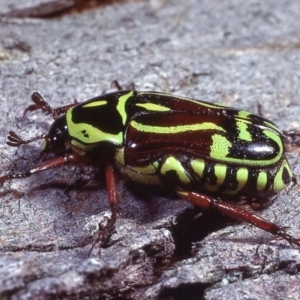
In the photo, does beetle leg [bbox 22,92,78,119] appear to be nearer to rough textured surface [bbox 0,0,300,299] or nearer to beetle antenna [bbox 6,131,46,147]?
rough textured surface [bbox 0,0,300,299]

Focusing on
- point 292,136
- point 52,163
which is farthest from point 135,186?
point 292,136

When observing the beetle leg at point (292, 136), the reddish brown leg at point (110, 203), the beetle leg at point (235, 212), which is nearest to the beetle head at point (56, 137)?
the reddish brown leg at point (110, 203)

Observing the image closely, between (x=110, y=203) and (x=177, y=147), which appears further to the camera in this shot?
(x=177, y=147)

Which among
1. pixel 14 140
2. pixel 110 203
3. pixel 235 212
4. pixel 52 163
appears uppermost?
pixel 14 140

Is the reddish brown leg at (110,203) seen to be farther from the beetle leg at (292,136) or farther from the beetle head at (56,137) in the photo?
the beetle leg at (292,136)

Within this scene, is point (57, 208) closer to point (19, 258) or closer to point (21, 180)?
point (21, 180)

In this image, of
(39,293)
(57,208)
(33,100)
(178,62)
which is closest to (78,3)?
(178,62)

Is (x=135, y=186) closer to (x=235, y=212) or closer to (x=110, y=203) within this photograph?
(x=110, y=203)
